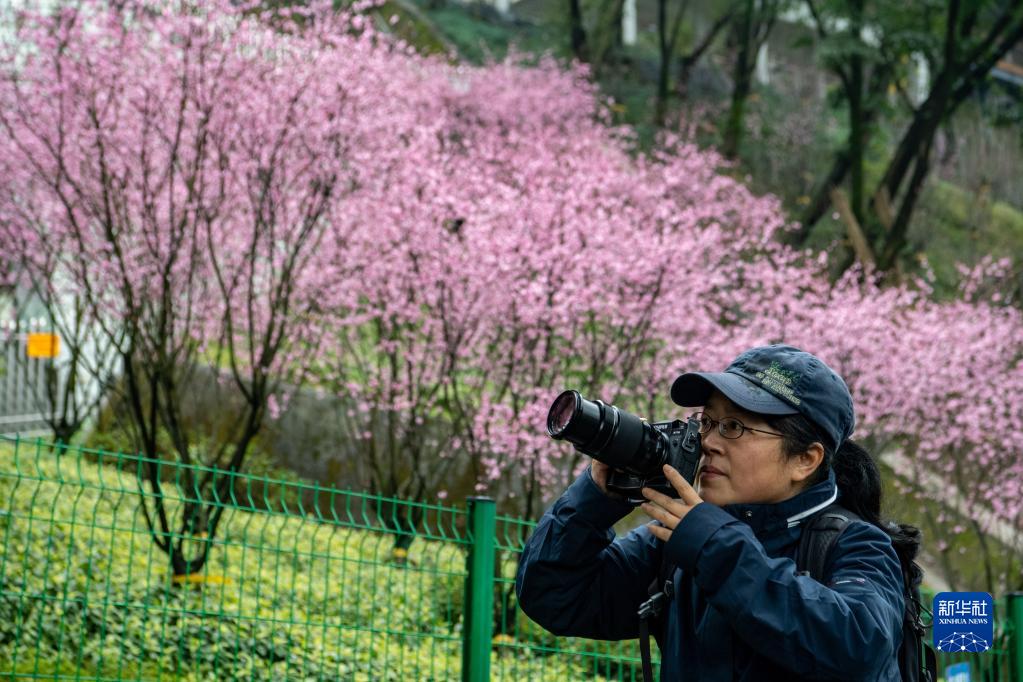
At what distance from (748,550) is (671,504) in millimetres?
172

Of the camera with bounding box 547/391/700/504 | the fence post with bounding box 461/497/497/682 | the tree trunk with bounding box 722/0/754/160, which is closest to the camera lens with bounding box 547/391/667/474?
the camera with bounding box 547/391/700/504

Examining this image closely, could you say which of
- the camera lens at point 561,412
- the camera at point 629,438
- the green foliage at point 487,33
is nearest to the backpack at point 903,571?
the camera at point 629,438

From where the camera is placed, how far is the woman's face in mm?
2174

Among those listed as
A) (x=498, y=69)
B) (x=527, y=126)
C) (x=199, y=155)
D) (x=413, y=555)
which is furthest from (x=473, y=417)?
(x=498, y=69)

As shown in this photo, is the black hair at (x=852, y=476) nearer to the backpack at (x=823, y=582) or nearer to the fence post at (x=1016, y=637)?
the backpack at (x=823, y=582)

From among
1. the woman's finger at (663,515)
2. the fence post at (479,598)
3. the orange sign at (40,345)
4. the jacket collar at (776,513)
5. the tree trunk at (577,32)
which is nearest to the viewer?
the woman's finger at (663,515)

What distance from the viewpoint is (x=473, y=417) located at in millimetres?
10070

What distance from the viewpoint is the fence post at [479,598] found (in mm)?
3873

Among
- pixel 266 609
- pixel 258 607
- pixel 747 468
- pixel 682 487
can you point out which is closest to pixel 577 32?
pixel 266 609

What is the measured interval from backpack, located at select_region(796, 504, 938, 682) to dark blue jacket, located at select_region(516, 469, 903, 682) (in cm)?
2

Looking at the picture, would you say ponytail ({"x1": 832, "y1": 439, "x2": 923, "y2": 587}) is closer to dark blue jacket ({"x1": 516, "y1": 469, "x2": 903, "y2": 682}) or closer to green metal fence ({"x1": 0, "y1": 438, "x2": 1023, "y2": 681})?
dark blue jacket ({"x1": 516, "y1": 469, "x2": 903, "y2": 682})

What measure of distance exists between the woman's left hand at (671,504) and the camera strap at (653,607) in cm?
18

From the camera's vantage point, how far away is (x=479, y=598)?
3906 millimetres

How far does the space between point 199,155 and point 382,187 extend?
2.64 metres
